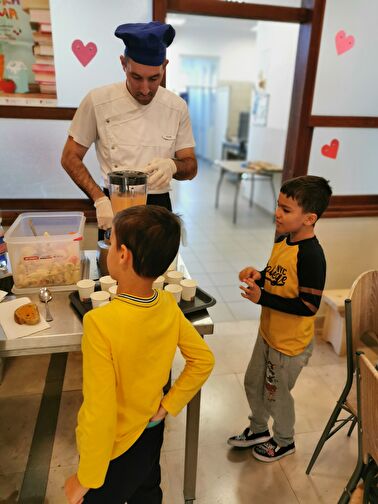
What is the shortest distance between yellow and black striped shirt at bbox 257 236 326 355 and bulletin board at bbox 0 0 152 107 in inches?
51.7

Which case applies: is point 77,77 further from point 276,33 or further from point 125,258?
point 276,33

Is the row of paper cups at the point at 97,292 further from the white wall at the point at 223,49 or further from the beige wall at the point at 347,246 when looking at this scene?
the white wall at the point at 223,49

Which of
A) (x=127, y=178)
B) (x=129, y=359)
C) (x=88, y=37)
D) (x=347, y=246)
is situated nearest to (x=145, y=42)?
(x=127, y=178)

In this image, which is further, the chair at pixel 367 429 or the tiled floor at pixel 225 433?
the tiled floor at pixel 225 433

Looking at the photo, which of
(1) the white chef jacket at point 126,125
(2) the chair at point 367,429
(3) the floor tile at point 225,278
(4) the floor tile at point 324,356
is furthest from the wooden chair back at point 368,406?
(3) the floor tile at point 225,278

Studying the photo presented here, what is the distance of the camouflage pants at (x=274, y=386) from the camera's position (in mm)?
1460

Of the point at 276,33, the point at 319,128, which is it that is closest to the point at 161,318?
the point at 319,128

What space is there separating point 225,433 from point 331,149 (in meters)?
1.75

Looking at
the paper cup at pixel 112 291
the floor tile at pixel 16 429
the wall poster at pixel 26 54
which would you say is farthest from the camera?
the wall poster at pixel 26 54

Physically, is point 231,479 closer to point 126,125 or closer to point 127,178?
point 127,178

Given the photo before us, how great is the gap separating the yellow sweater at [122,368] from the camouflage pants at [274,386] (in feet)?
1.98

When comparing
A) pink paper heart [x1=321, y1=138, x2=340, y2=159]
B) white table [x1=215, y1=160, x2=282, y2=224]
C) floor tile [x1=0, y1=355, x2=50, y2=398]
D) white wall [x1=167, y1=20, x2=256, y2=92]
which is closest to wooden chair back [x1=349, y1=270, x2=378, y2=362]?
pink paper heart [x1=321, y1=138, x2=340, y2=159]

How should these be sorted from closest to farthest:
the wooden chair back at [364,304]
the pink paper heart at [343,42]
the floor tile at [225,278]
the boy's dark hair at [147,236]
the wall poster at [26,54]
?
1. the boy's dark hair at [147,236]
2. the wooden chair back at [364,304]
3. the wall poster at [26,54]
4. the pink paper heart at [343,42]
5. the floor tile at [225,278]

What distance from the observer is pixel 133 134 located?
5.44 ft
